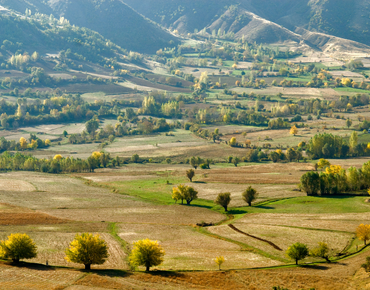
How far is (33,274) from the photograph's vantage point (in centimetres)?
6378

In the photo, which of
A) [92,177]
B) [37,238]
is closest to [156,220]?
[37,238]

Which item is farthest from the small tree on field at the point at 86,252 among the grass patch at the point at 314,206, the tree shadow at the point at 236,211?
the grass patch at the point at 314,206

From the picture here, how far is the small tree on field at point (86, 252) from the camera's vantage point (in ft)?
221

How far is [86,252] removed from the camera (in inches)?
2660

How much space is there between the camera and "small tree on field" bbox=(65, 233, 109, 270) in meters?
67.4

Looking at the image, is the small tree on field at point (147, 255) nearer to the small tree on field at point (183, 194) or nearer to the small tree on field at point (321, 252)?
the small tree on field at point (321, 252)

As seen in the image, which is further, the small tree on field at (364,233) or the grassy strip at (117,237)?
the grassy strip at (117,237)

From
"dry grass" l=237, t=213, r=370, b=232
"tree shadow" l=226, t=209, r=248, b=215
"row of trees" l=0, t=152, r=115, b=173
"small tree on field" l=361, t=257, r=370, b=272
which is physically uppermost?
"row of trees" l=0, t=152, r=115, b=173

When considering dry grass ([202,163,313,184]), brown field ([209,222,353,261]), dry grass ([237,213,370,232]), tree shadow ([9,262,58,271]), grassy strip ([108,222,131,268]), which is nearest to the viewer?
tree shadow ([9,262,58,271])

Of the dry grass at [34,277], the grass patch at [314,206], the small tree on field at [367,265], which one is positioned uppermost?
the grass patch at [314,206]

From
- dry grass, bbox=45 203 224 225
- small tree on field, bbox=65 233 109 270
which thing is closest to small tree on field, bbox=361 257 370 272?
dry grass, bbox=45 203 224 225

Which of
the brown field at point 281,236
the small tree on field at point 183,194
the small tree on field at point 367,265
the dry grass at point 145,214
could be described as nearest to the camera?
the small tree on field at point 367,265

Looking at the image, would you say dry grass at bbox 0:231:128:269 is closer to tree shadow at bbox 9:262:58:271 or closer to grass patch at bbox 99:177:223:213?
tree shadow at bbox 9:262:58:271

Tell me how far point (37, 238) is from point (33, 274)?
20.3 metres
